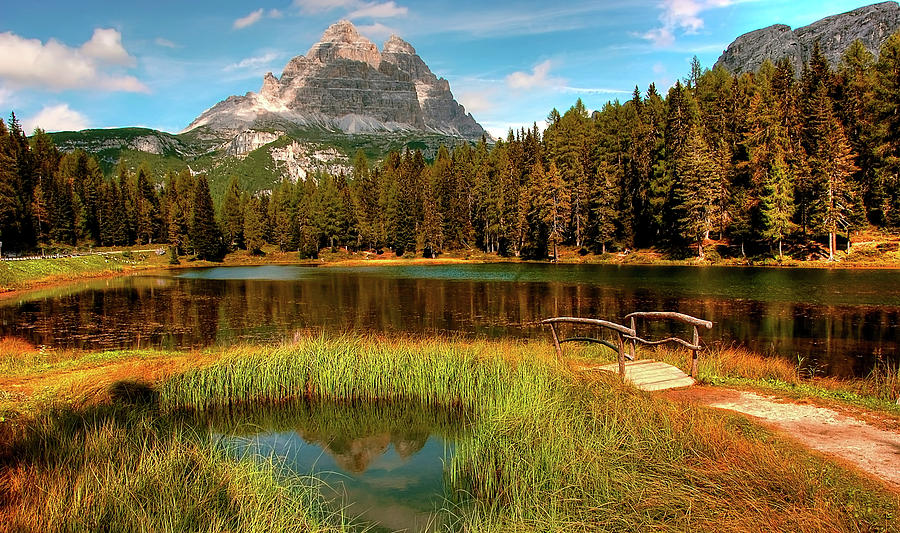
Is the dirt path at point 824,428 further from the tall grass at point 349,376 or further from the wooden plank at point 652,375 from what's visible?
the tall grass at point 349,376

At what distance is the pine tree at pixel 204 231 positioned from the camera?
97.9 m

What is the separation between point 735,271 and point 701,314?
2748 cm

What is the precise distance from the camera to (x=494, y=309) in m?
31.5

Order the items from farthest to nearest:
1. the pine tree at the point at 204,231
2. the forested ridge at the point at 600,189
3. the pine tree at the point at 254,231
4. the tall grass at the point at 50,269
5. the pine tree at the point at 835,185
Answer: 1. the pine tree at the point at 254,231
2. the pine tree at the point at 204,231
3. the forested ridge at the point at 600,189
4. the pine tree at the point at 835,185
5. the tall grass at the point at 50,269

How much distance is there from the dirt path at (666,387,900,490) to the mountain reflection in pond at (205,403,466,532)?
512 centimetres

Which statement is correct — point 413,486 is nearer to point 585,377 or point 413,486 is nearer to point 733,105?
point 585,377

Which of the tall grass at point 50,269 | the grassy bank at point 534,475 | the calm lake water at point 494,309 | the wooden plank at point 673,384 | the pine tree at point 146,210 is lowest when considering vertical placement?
the calm lake water at point 494,309

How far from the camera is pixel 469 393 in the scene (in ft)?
40.4

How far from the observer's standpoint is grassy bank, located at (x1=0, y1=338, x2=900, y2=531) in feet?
17.7

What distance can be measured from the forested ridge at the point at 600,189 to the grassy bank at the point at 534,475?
184ft

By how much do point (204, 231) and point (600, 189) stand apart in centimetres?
7333

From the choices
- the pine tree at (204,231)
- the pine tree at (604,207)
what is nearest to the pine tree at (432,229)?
the pine tree at (604,207)

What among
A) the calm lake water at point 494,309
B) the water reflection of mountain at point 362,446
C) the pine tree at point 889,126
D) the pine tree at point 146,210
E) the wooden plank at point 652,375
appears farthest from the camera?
the pine tree at point 146,210

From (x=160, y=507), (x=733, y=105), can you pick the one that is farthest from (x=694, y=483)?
(x=733, y=105)
